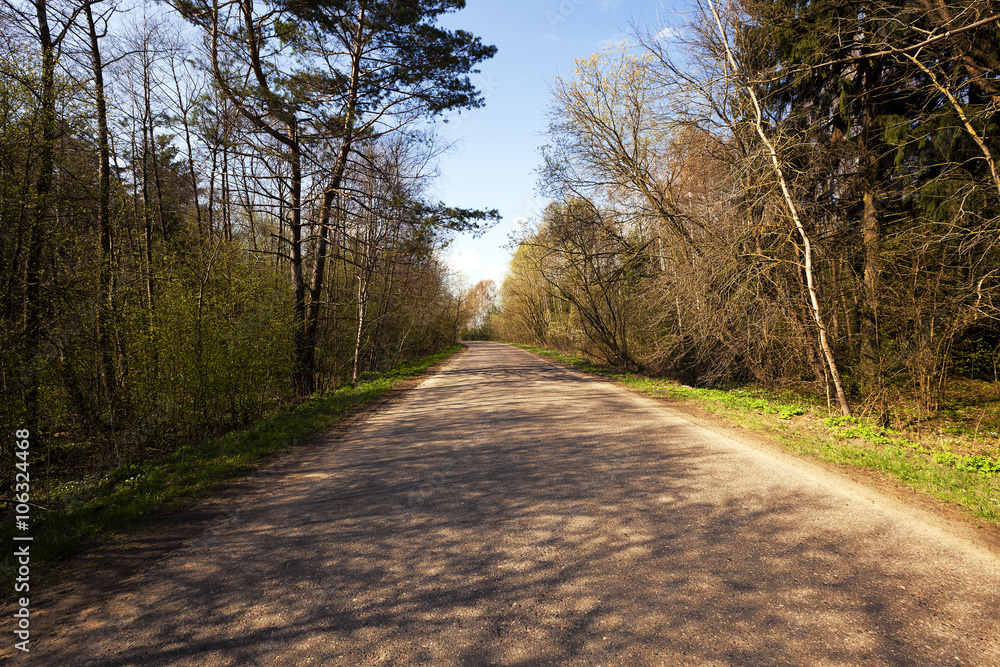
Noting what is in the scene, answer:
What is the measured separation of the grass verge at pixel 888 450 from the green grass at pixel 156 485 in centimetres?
756

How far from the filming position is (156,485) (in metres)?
5.16

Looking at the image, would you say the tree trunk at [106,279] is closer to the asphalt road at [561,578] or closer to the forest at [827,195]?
the asphalt road at [561,578]

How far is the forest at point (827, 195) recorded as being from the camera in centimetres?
757

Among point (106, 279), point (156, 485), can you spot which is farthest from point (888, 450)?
point (106, 279)

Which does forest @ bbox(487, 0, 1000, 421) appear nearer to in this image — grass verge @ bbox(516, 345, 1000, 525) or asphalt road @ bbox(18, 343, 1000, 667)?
grass verge @ bbox(516, 345, 1000, 525)

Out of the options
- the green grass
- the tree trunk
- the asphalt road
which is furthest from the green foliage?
the tree trunk

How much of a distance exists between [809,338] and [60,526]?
12193mm

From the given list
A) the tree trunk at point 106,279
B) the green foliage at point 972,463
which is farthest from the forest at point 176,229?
the green foliage at point 972,463

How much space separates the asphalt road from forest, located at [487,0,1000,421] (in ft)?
16.4

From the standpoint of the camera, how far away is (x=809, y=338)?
9469mm

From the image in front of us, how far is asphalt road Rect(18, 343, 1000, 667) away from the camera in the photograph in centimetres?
238

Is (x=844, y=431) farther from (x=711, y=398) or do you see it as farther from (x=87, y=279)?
(x=87, y=279)

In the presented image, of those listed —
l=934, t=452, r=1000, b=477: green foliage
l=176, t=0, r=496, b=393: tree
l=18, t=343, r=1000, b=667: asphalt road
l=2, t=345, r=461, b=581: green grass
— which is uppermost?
l=176, t=0, r=496, b=393: tree

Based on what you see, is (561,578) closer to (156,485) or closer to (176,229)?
(156,485)
